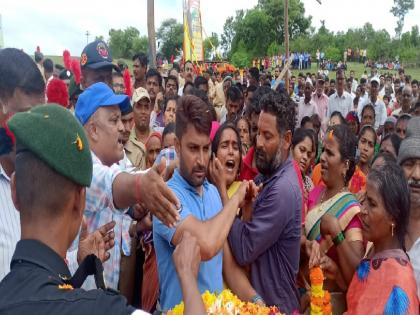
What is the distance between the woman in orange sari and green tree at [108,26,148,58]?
7056 centimetres

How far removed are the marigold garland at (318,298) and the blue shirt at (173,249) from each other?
559mm

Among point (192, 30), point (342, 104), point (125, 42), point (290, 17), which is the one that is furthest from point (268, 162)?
point (125, 42)

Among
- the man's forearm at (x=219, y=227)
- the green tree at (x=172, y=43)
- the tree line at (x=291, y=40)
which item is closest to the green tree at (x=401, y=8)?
the tree line at (x=291, y=40)

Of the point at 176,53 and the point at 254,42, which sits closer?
the point at 254,42

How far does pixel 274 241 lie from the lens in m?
2.47

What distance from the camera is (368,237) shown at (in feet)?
8.29

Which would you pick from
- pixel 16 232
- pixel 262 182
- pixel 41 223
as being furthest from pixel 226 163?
pixel 41 223

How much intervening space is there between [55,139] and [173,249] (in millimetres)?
1040

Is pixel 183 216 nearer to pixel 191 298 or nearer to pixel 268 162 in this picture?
pixel 191 298

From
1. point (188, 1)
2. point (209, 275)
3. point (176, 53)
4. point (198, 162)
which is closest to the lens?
point (209, 275)

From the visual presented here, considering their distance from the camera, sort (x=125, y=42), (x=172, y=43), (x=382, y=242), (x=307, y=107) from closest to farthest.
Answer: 1. (x=382, y=242)
2. (x=307, y=107)
3. (x=172, y=43)
4. (x=125, y=42)

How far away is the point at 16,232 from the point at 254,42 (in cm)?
4898

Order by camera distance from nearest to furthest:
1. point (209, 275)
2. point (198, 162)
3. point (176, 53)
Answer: point (209, 275) < point (198, 162) < point (176, 53)

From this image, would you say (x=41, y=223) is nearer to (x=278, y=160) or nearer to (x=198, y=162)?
(x=198, y=162)
